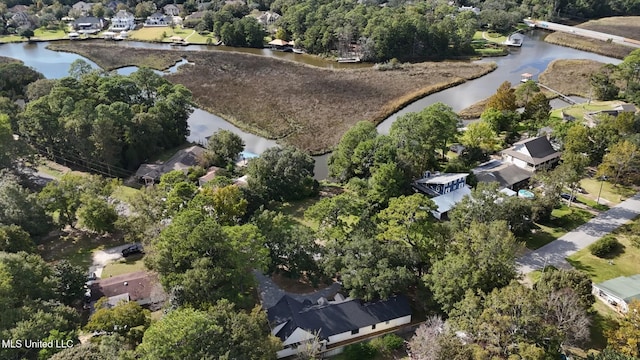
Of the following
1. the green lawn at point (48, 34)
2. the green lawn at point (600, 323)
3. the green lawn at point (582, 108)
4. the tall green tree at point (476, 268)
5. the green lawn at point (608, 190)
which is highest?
the green lawn at point (48, 34)

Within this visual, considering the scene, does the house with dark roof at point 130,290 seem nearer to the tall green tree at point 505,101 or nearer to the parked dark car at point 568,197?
the parked dark car at point 568,197

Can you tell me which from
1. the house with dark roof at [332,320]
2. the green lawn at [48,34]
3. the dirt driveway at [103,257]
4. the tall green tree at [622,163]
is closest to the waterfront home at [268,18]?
A: the green lawn at [48,34]

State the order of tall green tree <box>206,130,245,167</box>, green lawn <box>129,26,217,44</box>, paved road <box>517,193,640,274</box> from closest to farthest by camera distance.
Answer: paved road <box>517,193,640,274</box>, tall green tree <box>206,130,245,167</box>, green lawn <box>129,26,217,44</box>

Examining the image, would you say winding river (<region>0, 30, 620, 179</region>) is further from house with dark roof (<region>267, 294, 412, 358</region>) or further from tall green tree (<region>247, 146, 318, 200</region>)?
house with dark roof (<region>267, 294, 412, 358</region>)

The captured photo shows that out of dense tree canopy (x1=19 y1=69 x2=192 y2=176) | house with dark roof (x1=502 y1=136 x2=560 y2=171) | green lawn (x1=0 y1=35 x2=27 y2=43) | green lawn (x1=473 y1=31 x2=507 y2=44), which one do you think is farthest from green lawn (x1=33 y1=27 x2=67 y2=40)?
house with dark roof (x1=502 y1=136 x2=560 y2=171)

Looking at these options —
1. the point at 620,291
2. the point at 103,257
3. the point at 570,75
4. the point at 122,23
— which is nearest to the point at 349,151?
the point at 103,257
